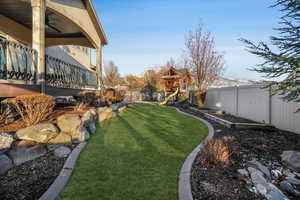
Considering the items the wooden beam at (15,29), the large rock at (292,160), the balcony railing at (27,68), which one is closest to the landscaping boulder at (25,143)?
the balcony railing at (27,68)

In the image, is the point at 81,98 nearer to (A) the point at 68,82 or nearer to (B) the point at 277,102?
(A) the point at 68,82

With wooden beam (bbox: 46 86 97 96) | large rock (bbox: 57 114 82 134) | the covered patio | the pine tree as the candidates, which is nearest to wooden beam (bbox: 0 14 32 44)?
the covered patio

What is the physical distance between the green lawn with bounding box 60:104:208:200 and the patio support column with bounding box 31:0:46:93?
2.67 meters

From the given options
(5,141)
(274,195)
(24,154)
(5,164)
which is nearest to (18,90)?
Answer: (5,141)

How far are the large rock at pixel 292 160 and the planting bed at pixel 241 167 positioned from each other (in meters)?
0.11

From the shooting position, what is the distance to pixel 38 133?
381cm

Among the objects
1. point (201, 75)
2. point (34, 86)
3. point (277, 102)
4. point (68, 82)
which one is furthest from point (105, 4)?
point (277, 102)

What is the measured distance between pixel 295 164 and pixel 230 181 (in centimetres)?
167

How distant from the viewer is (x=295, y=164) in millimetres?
3258

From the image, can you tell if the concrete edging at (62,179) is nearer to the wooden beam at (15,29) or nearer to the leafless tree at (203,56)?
the wooden beam at (15,29)

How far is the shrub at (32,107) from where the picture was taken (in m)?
4.11

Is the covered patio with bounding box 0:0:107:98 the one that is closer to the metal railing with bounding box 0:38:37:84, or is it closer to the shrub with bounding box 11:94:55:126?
the metal railing with bounding box 0:38:37:84

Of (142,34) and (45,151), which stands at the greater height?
(142,34)

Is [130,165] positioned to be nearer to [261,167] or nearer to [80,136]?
[80,136]
